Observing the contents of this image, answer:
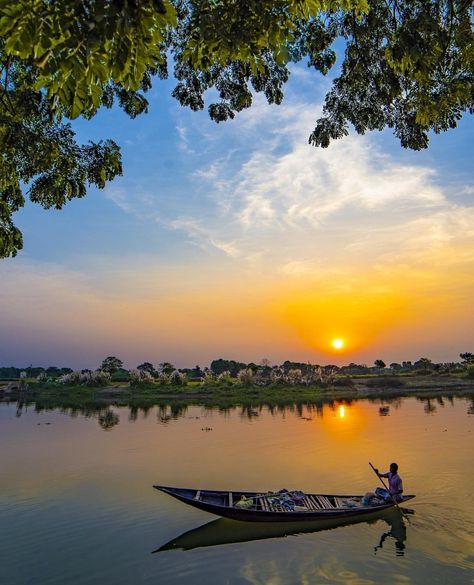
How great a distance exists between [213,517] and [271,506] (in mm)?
2067

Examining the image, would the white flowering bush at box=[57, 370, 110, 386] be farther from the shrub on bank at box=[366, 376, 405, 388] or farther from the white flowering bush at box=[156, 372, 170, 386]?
the shrub on bank at box=[366, 376, 405, 388]

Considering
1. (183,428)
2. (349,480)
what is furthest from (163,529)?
(183,428)

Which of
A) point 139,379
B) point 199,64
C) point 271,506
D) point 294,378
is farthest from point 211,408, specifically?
point 199,64

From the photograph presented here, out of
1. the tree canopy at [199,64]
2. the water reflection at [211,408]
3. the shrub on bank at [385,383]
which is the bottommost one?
the water reflection at [211,408]

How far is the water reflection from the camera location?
43438 mm

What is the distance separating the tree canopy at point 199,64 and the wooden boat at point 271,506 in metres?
9.46

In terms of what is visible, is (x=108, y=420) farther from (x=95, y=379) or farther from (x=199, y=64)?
(x=199, y=64)

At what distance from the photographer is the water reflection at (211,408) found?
43.4m

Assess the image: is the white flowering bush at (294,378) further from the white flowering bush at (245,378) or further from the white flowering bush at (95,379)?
the white flowering bush at (95,379)

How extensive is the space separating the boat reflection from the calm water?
0.19ft

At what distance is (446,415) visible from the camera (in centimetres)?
4100

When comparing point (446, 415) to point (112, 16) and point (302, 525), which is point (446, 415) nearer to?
point (302, 525)

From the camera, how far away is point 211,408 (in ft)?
171

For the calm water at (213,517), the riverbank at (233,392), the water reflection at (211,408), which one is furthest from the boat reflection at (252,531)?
the riverbank at (233,392)
